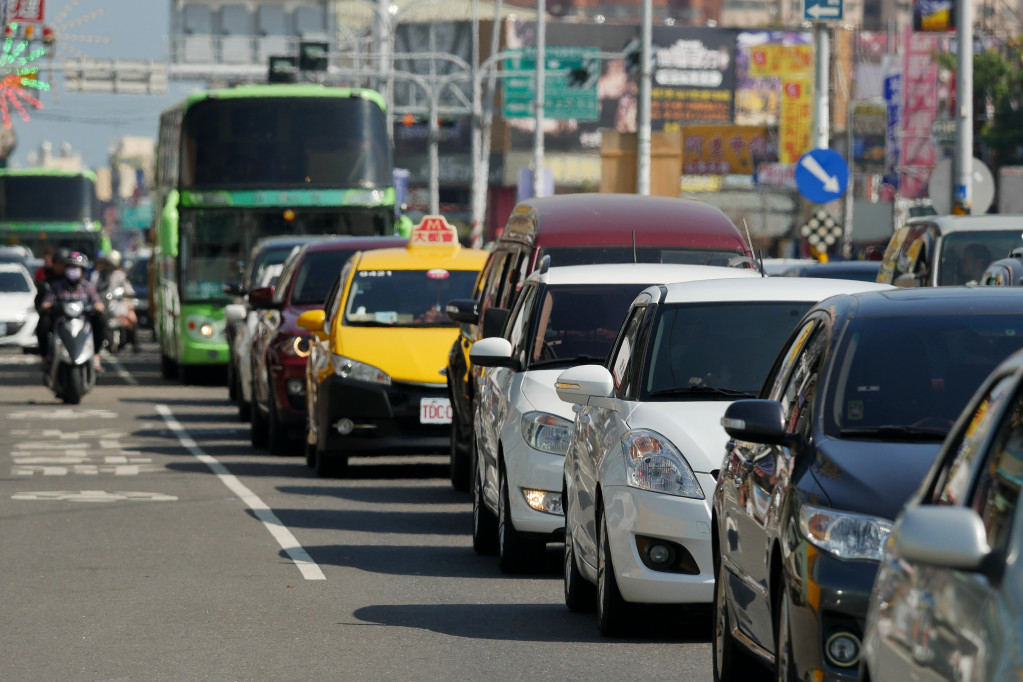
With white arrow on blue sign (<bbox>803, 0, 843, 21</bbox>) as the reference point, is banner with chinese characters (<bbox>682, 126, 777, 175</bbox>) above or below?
below

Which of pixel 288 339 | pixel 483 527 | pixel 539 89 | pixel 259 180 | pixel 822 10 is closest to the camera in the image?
pixel 483 527

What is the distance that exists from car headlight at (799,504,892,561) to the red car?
12347mm

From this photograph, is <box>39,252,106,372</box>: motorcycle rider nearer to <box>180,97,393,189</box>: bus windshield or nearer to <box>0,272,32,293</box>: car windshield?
<box>180,97,393,189</box>: bus windshield

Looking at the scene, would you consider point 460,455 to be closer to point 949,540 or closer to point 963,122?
point 949,540

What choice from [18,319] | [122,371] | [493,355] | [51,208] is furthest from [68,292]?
[51,208]

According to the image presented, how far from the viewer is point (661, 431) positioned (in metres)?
8.53

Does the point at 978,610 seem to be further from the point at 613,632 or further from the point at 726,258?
the point at 726,258

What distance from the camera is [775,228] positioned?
91000 mm

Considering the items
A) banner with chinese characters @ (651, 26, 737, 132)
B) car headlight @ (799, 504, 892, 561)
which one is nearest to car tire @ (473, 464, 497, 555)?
car headlight @ (799, 504, 892, 561)

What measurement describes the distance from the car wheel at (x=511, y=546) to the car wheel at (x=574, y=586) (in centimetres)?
101

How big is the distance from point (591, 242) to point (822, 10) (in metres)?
17.9

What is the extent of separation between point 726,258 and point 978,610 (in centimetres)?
1046

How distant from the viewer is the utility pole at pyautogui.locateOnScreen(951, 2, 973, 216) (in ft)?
83.0

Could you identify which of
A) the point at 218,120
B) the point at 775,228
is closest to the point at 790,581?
the point at 218,120
